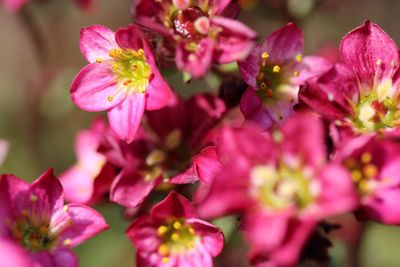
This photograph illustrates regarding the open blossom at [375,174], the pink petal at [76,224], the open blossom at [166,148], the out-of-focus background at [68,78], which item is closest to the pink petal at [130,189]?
the open blossom at [166,148]

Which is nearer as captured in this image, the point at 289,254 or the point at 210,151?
the point at 289,254

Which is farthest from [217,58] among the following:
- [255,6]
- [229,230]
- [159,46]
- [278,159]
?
[255,6]

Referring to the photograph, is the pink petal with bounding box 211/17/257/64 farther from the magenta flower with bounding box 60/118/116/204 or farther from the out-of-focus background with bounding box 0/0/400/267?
the out-of-focus background with bounding box 0/0/400/267

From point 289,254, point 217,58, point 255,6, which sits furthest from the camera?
point 255,6

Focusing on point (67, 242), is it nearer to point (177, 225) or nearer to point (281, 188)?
point (177, 225)

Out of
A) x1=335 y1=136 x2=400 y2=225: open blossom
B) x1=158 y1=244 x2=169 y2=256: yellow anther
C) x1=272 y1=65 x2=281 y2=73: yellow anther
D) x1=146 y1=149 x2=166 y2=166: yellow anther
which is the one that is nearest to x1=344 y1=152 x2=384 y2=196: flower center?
x1=335 y1=136 x2=400 y2=225: open blossom

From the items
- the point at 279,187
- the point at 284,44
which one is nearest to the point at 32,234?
the point at 279,187

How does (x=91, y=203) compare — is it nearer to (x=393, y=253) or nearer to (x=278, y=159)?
(x=278, y=159)
